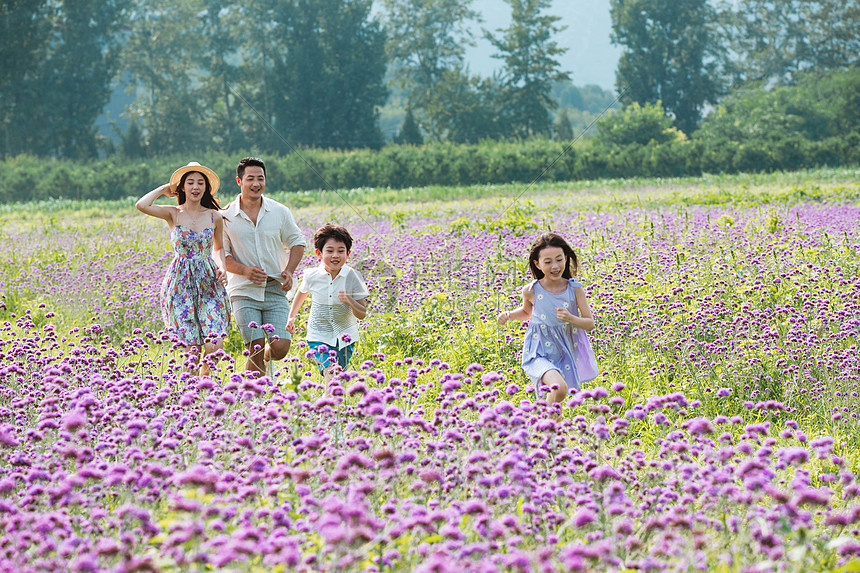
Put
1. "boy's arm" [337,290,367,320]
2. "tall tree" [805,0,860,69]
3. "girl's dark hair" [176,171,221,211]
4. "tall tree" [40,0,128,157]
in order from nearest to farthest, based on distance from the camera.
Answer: "boy's arm" [337,290,367,320] → "girl's dark hair" [176,171,221,211] → "tall tree" [40,0,128,157] → "tall tree" [805,0,860,69]

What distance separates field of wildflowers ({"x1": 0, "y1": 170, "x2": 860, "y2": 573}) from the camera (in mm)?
2377

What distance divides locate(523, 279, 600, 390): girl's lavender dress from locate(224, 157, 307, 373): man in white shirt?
1886 millimetres

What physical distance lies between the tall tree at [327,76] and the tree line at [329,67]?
0.10 meters

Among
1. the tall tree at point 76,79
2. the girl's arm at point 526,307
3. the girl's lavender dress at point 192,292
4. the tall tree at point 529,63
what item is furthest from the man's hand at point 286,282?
the tall tree at point 529,63

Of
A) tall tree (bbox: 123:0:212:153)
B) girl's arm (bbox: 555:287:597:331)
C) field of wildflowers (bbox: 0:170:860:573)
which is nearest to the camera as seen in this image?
field of wildflowers (bbox: 0:170:860:573)

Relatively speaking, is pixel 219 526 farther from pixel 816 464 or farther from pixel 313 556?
pixel 816 464

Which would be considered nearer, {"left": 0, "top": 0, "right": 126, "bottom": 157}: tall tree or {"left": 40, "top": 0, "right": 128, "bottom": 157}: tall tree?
{"left": 0, "top": 0, "right": 126, "bottom": 157}: tall tree

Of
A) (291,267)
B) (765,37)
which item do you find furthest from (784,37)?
(291,267)

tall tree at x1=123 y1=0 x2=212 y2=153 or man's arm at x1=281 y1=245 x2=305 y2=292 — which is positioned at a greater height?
tall tree at x1=123 y1=0 x2=212 y2=153

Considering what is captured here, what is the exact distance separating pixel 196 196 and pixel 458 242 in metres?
5.68

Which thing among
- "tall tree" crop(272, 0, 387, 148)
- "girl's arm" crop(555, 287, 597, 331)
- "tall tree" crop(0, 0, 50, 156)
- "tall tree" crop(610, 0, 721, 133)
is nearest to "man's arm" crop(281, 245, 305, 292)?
"girl's arm" crop(555, 287, 597, 331)

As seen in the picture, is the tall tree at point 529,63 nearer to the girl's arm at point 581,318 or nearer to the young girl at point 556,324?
the young girl at point 556,324

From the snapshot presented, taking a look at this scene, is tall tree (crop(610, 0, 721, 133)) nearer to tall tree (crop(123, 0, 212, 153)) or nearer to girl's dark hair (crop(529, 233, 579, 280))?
tall tree (crop(123, 0, 212, 153))

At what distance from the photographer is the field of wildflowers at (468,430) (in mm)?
2377
